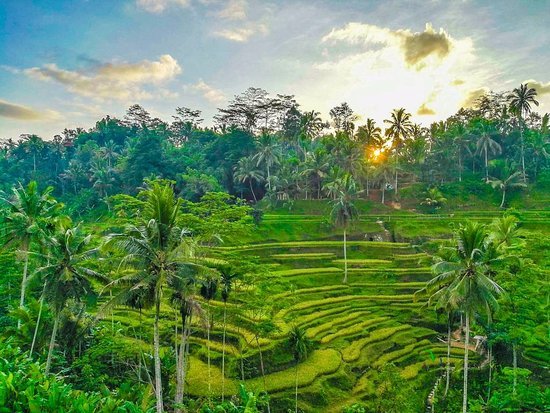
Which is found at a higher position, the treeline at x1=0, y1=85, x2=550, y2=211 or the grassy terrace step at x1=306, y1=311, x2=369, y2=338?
the treeline at x1=0, y1=85, x2=550, y2=211

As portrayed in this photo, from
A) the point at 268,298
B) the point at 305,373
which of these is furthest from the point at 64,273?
the point at 305,373

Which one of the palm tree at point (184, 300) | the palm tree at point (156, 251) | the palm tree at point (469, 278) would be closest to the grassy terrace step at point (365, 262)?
the palm tree at point (469, 278)

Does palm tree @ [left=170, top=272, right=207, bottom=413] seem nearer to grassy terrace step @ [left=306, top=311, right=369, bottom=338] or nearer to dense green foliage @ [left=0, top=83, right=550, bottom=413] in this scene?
dense green foliage @ [left=0, top=83, right=550, bottom=413]

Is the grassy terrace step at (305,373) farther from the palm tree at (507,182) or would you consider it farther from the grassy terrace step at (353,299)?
the palm tree at (507,182)

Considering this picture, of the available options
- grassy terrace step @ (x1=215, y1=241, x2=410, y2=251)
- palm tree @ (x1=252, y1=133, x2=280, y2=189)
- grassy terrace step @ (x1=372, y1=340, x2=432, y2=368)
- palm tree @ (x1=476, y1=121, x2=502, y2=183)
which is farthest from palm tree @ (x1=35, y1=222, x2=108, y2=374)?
palm tree @ (x1=476, y1=121, x2=502, y2=183)

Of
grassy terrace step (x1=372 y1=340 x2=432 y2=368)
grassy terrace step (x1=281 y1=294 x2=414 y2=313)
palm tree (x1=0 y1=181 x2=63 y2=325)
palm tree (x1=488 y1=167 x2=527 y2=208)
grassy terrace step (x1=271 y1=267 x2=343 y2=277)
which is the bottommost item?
grassy terrace step (x1=372 y1=340 x2=432 y2=368)

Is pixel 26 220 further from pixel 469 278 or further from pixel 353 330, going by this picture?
pixel 469 278
